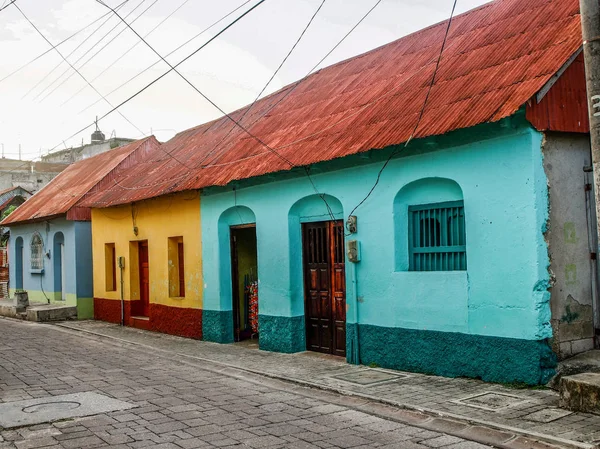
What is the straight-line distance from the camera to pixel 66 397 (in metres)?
8.68

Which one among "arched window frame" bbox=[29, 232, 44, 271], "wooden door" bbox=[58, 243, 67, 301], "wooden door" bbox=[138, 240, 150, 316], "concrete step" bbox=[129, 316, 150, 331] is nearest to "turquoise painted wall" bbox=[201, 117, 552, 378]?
"concrete step" bbox=[129, 316, 150, 331]

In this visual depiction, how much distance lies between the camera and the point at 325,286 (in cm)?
1170

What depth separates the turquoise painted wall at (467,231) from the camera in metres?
8.20

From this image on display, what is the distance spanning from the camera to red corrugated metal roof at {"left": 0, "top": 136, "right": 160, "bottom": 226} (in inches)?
820

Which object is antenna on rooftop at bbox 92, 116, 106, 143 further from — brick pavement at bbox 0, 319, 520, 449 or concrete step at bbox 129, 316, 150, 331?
brick pavement at bbox 0, 319, 520, 449

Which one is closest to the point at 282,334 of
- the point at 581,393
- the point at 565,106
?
the point at 581,393

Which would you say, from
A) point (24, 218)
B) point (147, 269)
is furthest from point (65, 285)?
point (147, 269)

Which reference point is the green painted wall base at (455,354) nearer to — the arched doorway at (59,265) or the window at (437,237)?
the window at (437,237)

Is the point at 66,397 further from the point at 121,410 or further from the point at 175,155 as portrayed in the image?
the point at 175,155

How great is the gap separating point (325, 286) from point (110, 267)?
971 cm

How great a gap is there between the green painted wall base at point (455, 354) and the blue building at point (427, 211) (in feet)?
0.07

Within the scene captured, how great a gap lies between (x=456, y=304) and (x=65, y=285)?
15780 mm

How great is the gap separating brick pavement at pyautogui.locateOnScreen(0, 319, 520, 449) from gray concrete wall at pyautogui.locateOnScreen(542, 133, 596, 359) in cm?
247

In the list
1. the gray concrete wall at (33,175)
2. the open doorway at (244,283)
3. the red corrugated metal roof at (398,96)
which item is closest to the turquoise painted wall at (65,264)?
A: the red corrugated metal roof at (398,96)
